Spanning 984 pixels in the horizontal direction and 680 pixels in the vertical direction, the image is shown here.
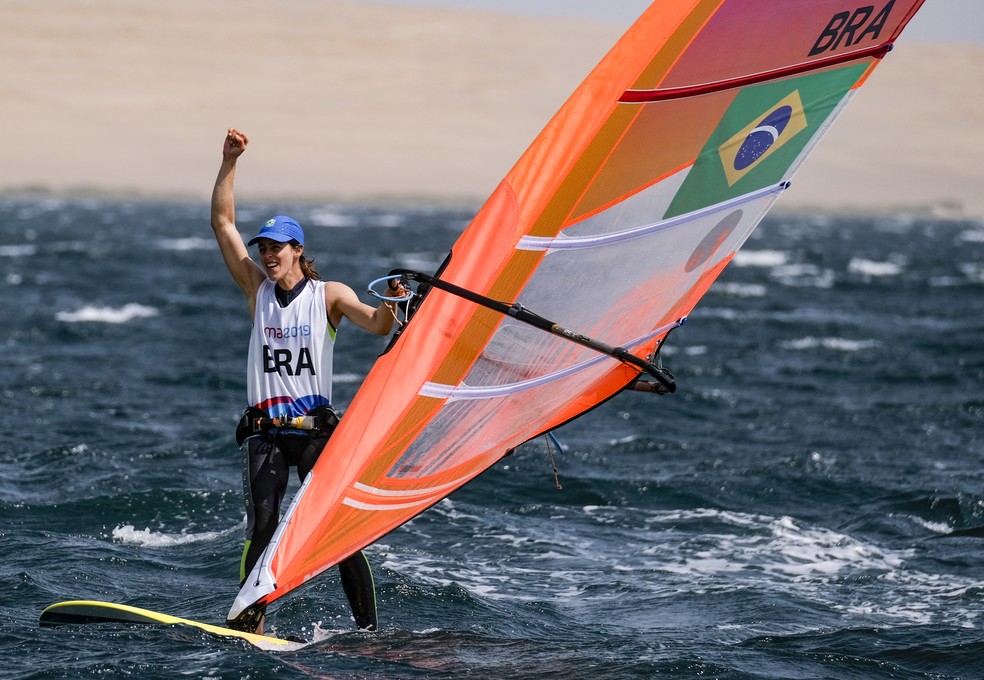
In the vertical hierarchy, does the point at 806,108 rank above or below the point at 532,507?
above

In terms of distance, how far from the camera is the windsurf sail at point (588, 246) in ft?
18.1

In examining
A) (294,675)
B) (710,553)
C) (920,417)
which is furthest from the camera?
(920,417)

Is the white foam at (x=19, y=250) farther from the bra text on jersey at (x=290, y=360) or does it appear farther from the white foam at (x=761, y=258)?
the bra text on jersey at (x=290, y=360)

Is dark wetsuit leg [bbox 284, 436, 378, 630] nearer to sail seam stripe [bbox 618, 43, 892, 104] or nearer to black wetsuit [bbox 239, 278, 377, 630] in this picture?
black wetsuit [bbox 239, 278, 377, 630]

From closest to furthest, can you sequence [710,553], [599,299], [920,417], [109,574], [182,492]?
[599,299] → [109,574] → [710,553] → [182,492] → [920,417]

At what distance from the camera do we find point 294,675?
223 inches

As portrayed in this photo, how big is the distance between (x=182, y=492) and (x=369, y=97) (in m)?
120

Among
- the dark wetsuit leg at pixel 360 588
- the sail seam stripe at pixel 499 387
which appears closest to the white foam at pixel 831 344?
Result: the sail seam stripe at pixel 499 387

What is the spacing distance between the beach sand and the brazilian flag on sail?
88733mm

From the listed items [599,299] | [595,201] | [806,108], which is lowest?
[599,299]

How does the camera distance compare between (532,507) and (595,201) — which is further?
(532,507)

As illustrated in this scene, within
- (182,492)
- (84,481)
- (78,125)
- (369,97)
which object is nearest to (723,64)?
(182,492)

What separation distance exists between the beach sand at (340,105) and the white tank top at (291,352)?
8874 centimetres

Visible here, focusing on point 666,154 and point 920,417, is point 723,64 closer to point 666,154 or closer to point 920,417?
point 666,154
